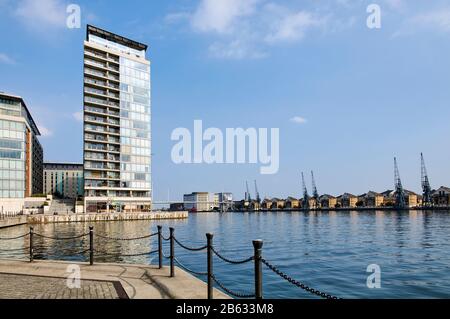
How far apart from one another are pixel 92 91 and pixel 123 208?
3183cm

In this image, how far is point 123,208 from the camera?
100 metres

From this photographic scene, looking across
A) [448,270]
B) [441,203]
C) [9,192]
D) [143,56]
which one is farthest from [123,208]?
[441,203]

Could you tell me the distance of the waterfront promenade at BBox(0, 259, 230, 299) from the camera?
7866 millimetres

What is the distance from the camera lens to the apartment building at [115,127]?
9550 centimetres

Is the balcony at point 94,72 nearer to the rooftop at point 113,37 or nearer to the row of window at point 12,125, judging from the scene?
the rooftop at point 113,37

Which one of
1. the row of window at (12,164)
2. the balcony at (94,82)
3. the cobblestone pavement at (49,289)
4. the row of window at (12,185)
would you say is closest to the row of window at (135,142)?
the balcony at (94,82)

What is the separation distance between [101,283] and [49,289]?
1.15m

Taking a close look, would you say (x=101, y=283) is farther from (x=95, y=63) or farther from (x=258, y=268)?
(x=95, y=63)

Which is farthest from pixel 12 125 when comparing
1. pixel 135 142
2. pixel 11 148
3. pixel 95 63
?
pixel 135 142

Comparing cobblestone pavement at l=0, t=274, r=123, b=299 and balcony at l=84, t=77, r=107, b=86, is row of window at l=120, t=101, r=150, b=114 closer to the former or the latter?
balcony at l=84, t=77, r=107, b=86

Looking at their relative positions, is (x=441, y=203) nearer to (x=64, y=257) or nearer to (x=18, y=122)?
(x=18, y=122)

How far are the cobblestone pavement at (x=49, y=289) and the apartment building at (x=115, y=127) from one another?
88.1 meters

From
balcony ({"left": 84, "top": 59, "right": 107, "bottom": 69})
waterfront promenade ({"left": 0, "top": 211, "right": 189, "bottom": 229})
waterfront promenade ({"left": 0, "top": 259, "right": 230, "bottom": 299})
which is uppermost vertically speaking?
balcony ({"left": 84, "top": 59, "right": 107, "bottom": 69})

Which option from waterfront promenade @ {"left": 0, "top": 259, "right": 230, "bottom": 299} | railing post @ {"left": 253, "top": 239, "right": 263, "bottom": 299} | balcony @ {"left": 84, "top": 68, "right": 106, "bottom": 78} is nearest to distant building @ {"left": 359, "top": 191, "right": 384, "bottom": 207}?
balcony @ {"left": 84, "top": 68, "right": 106, "bottom": 78}
